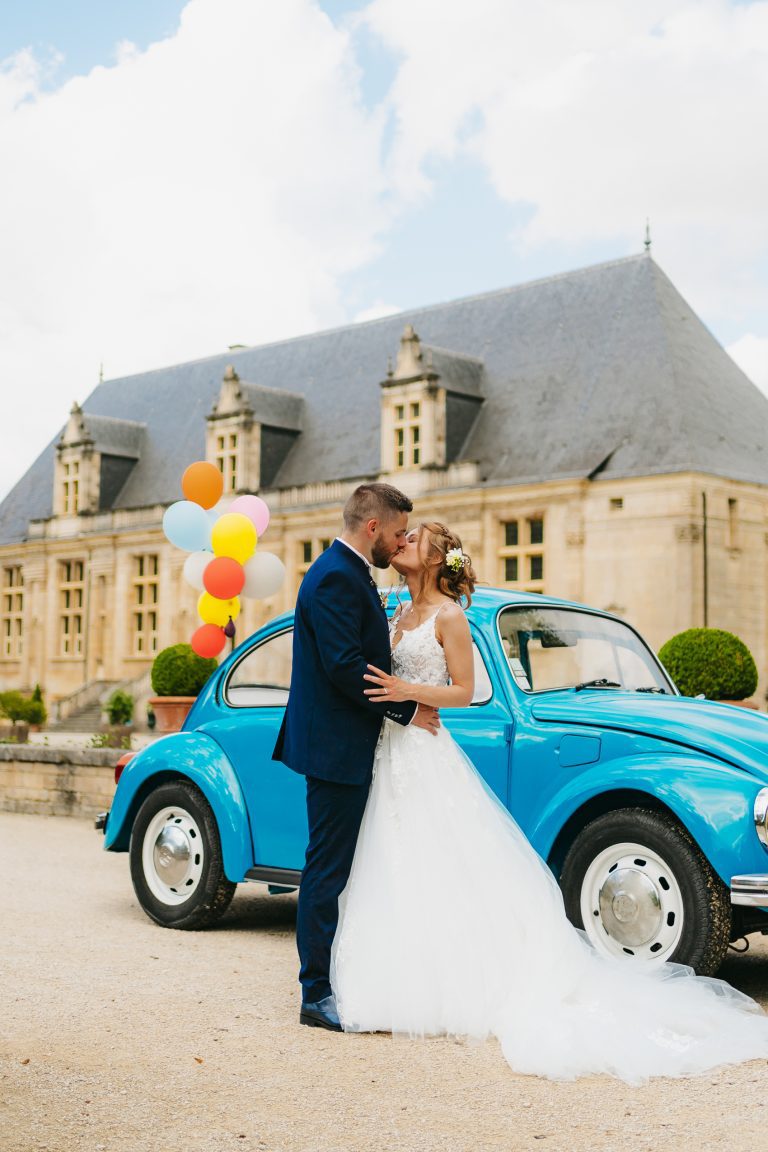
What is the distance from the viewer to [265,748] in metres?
7.51

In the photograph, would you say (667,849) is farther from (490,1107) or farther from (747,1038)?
(490,1107)

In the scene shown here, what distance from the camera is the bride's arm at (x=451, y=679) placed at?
5.46m

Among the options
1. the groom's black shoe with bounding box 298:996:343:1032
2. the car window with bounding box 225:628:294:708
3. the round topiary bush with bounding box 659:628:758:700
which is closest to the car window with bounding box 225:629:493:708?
the car window with bounding box 225:628:294:708

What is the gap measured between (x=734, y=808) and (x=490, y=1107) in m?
1.96

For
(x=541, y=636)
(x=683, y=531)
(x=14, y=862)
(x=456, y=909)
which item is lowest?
(x=14, y=862)

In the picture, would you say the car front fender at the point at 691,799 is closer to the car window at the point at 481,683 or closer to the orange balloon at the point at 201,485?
the car window at the point at 481,683

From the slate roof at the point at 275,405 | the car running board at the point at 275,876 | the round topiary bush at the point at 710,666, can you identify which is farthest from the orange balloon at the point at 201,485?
the slate roof at the point at 275,405

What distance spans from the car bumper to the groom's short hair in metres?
1.98

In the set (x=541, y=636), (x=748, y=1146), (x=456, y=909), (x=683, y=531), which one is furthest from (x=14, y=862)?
(x=683, y=531)

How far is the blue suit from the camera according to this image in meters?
5.40

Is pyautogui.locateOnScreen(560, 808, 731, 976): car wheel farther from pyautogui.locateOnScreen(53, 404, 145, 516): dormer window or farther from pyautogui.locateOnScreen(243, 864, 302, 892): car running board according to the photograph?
pyautogui.locateOnScreen(53, 404, 145, 516): dormer window

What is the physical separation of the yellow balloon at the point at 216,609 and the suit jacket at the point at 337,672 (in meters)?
11.0

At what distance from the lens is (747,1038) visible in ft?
16.4

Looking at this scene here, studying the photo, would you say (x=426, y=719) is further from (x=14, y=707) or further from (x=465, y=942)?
(x=14, y=707)
